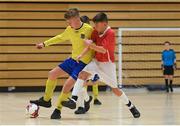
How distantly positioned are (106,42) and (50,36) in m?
9.51

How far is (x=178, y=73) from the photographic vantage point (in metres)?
18.5

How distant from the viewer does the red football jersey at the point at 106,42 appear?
8.54 m

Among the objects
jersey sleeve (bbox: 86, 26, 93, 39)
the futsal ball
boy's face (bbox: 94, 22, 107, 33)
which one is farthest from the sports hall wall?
boy's face (bbox: 94, 22, 107, 33)

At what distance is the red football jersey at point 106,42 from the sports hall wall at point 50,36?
8976 millimetres

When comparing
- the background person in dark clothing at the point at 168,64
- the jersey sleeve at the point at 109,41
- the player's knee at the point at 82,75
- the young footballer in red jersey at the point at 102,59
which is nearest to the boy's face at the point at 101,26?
the young footballer in red jersey at the point at 102,59

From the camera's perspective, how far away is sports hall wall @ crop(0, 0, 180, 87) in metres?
17.6

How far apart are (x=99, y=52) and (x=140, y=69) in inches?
384

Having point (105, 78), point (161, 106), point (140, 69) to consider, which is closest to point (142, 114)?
point (105, 78)

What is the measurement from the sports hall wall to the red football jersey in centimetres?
898

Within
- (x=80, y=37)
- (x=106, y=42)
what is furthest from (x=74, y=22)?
(x=106, y=42)

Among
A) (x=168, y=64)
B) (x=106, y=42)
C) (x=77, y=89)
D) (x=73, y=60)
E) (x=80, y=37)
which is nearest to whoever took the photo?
(x=77, y=89)

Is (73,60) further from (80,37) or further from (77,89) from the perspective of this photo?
(77,89)

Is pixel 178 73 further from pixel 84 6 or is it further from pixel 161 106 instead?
pixel 161 106

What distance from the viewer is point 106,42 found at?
8531 millimetres
